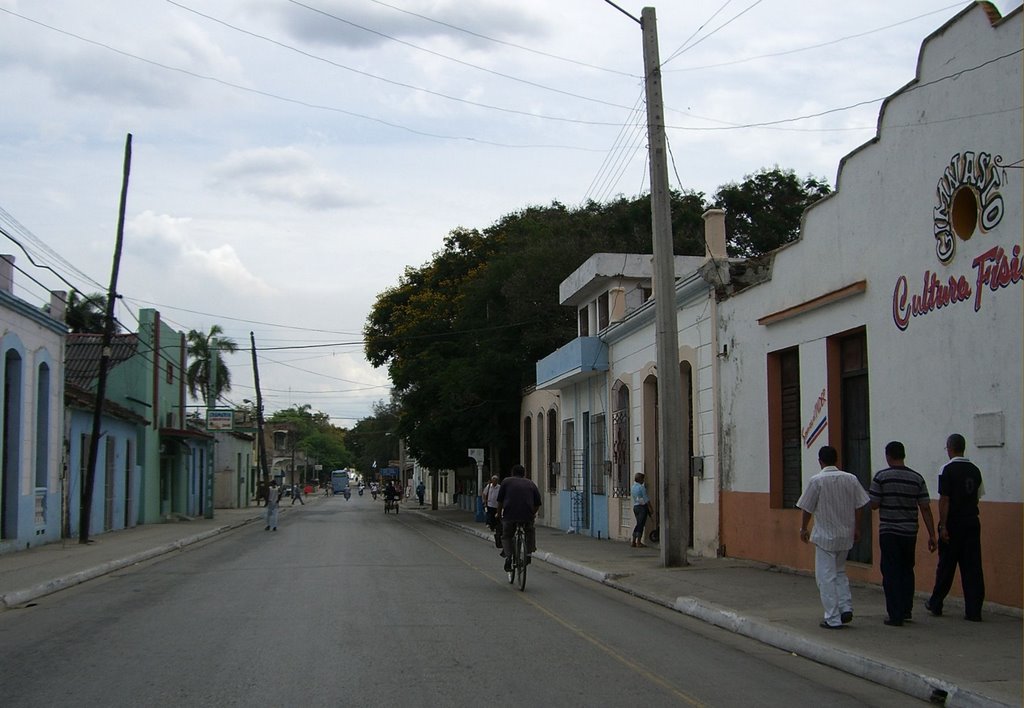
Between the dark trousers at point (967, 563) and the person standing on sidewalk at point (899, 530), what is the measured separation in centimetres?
24

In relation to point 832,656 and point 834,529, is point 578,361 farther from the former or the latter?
point 832,656

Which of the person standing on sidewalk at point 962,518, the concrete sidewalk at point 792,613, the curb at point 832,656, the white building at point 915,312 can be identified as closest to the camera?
Answer: the curb at point 832,656

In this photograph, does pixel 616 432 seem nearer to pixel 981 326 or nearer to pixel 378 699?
pixel 981 326

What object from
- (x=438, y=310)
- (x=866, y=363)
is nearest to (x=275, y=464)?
(x=438, y=310)

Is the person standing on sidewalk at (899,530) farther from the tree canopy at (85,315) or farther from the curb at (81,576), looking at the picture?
the tree canopy at (85,315)

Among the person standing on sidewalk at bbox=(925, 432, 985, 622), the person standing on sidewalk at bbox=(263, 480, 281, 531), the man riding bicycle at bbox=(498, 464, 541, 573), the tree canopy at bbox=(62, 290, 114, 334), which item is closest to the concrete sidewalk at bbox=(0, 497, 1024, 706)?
the person standing on sidewalk at bbox=(925, 432, 985, 622)

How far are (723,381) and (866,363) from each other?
4.88 meters

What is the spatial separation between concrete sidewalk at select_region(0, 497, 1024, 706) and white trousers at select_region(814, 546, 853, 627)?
20 centimetres

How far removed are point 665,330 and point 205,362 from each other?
176 ft

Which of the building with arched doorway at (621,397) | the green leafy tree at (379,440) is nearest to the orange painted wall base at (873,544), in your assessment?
the building with arched doorway at (621,397)

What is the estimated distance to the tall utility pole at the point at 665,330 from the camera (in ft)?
56.2

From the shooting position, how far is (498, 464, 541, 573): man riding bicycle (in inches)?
594

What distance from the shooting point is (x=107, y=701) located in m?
7.34

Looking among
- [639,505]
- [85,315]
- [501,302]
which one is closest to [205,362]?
[85,315]
